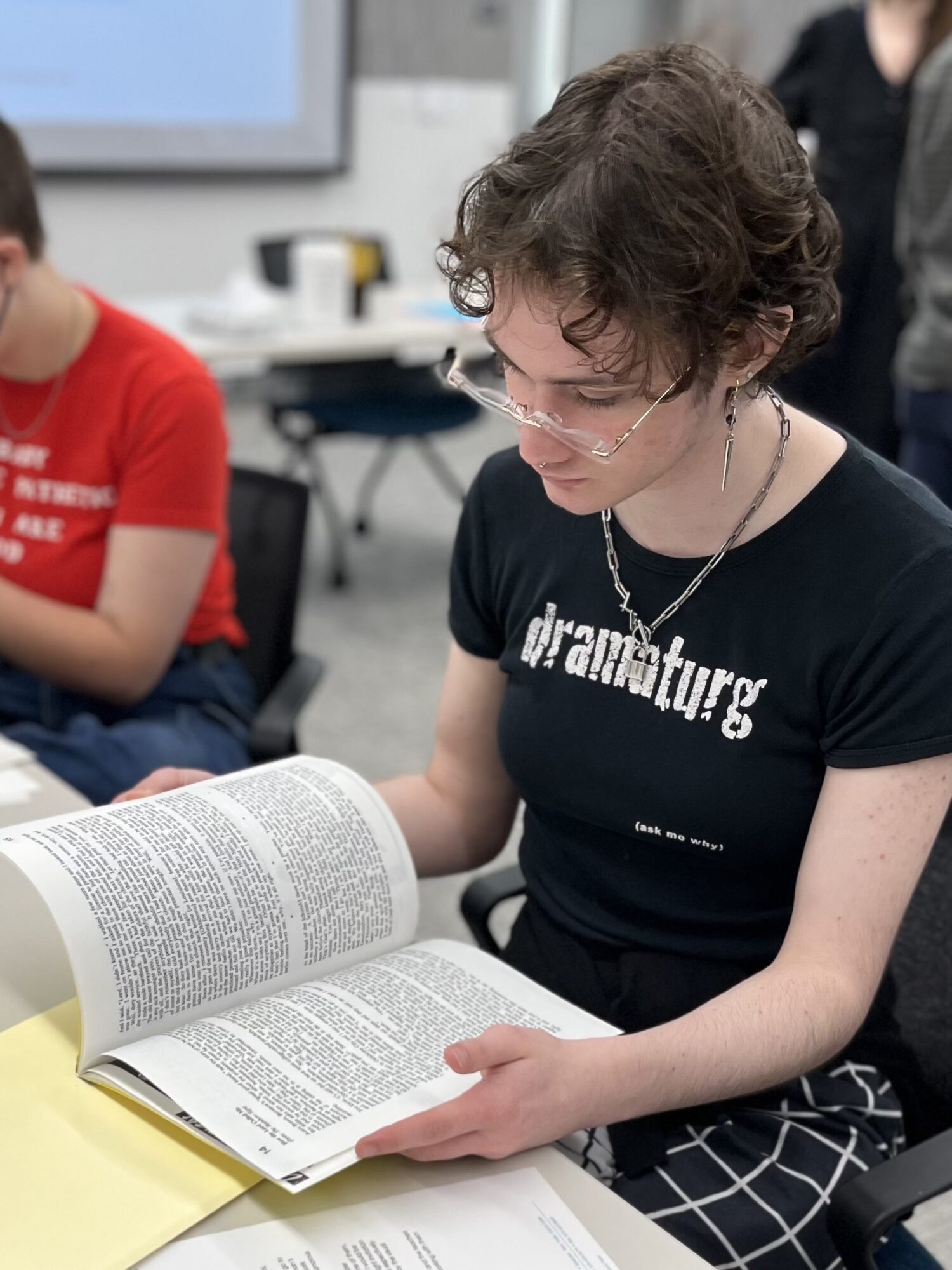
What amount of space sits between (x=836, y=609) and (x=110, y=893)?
0.55 metres

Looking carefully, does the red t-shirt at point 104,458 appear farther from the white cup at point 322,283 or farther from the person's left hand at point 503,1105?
the white cup at point 322,283

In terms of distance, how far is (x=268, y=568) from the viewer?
1.82 metres

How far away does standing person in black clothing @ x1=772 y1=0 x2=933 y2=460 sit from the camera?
3006 mm

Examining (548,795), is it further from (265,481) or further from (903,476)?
(265,481)

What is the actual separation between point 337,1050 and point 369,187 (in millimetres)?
5671

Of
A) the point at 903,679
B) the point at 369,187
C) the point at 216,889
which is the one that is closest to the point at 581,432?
the point at 903,679

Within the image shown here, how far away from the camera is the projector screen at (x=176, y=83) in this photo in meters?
4.91

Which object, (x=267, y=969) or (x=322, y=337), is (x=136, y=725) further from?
(x=322, y=337)

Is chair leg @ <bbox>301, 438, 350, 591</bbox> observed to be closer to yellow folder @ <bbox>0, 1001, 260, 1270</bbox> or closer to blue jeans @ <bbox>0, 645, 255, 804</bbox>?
blue jeans @ <bbox>0, 645, 255, 804</bbox>

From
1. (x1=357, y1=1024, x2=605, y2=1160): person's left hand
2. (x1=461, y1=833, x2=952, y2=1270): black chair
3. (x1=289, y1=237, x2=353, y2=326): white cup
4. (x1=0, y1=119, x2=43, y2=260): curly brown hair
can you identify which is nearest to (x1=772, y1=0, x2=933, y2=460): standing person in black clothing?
(x1=289, y1=237, x2=353, y2=326): white cup

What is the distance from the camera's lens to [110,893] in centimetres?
85

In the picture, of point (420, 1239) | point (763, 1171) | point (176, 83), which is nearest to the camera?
point (420, 1239)

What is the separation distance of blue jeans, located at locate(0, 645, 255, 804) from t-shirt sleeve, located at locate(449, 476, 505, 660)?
48 centimetres

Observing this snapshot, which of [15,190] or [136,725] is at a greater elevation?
[15,190]
